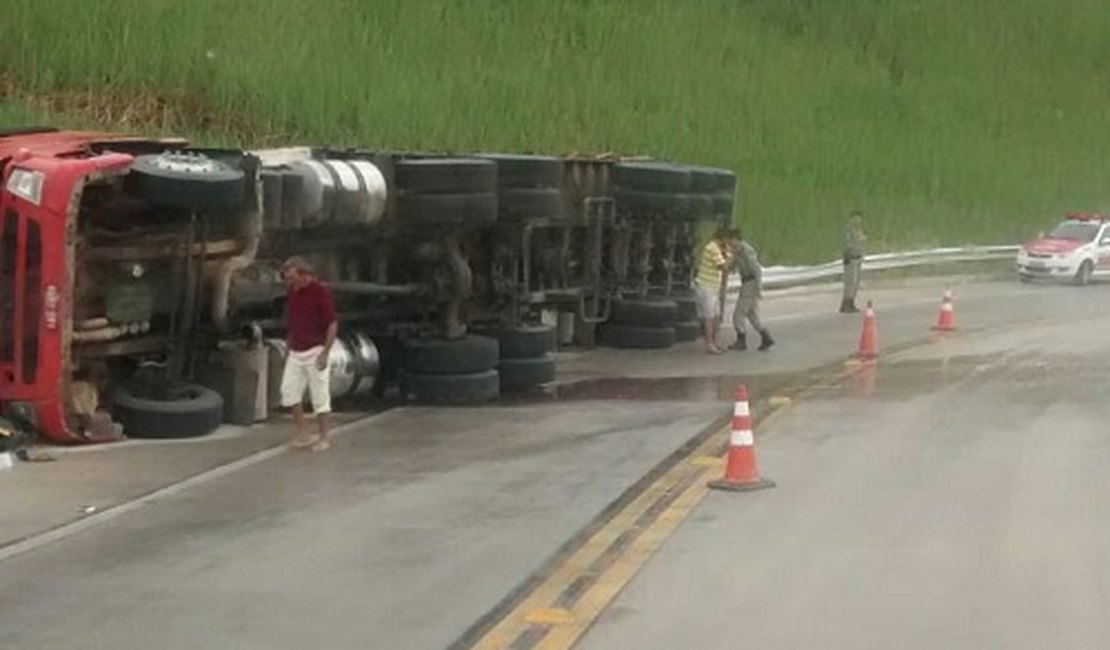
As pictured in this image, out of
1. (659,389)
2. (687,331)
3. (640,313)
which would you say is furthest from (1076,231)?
(659,389)

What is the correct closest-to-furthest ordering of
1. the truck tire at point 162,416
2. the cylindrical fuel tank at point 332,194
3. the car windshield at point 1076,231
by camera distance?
the truck tire at point 162,416
the cylindrical fuel tank at point 332,194
the car windshield at point 1076,231

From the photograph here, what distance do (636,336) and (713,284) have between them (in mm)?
1130

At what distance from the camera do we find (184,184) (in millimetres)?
14648

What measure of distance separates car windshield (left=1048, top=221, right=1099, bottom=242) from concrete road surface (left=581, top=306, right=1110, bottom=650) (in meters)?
27.8

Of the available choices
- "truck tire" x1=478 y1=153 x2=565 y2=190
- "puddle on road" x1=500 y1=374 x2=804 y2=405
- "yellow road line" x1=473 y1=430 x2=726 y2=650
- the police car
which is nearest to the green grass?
the police car

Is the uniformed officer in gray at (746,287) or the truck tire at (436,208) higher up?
the truck tire at (436,208)

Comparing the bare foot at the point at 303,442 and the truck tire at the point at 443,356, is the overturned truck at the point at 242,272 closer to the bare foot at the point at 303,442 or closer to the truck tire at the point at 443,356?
the truck tire at the point at 443,356

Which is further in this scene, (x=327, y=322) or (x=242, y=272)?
(x=242, y=272)

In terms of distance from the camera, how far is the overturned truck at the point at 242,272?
47.2 ft

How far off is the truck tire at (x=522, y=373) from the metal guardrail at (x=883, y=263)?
1125 cm

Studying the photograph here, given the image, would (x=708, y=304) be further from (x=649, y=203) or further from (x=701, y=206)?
(x=649, y=203)

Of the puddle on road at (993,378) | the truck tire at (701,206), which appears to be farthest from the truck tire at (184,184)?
the truck tire at (701,206)

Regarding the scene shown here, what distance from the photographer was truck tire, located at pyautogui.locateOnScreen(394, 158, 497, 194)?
689 inches

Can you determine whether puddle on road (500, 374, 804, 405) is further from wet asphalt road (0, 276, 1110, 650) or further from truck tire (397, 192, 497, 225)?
truck tire (397, 192, 497, 225)
